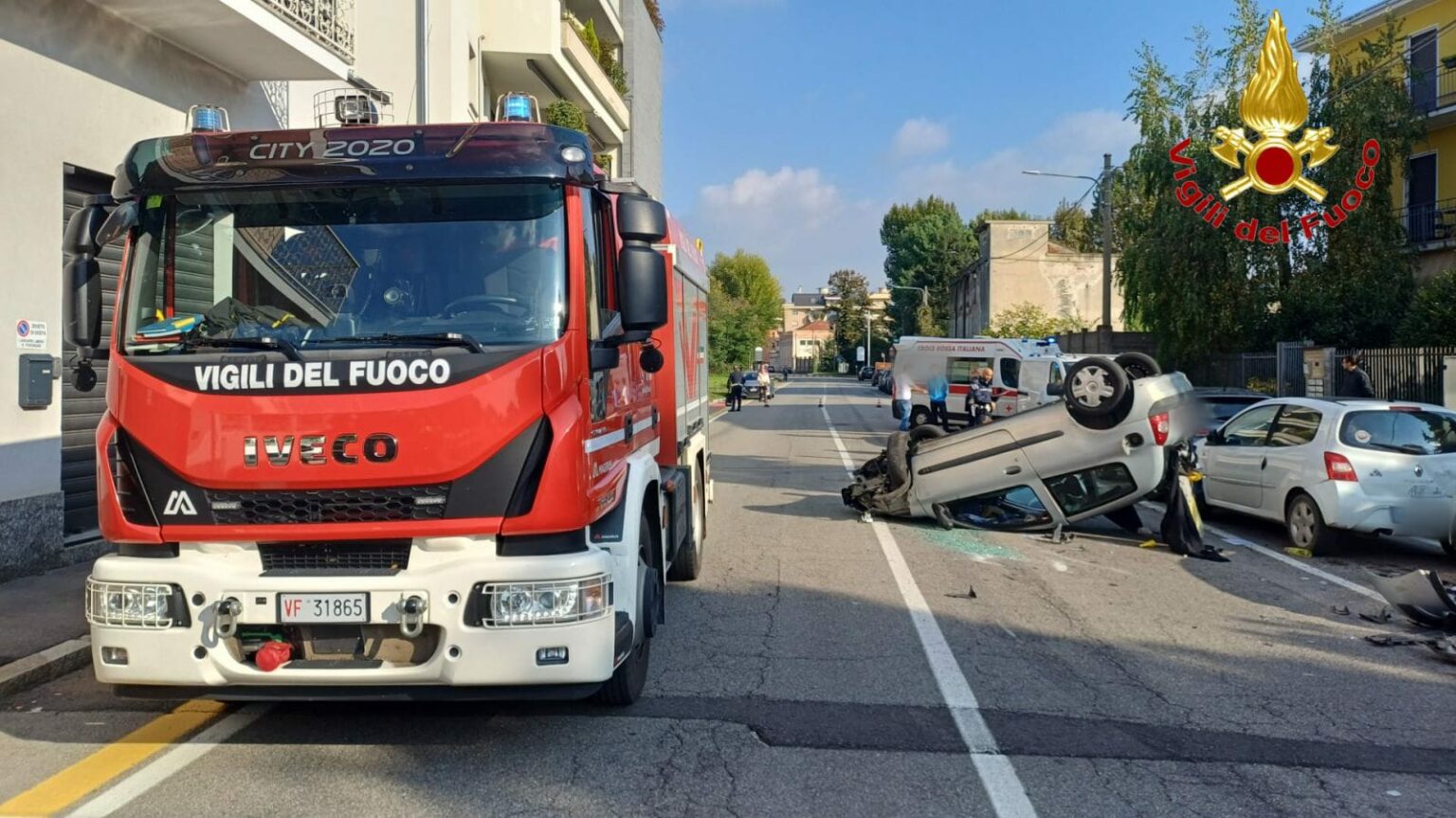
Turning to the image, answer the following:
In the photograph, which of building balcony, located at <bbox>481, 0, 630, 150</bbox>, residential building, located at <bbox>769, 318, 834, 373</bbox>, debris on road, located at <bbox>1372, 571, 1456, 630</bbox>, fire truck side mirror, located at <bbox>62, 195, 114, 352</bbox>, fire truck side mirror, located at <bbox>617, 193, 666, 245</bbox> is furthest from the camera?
residential building, located at <bbox>769, 318, 834, 373</bbox>

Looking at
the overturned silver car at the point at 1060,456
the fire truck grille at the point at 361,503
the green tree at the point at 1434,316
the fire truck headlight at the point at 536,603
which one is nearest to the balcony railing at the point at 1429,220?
the green tree at the point at 1434,316

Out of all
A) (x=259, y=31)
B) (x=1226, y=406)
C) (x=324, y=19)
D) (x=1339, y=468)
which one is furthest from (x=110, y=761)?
(x=1226, y=406)

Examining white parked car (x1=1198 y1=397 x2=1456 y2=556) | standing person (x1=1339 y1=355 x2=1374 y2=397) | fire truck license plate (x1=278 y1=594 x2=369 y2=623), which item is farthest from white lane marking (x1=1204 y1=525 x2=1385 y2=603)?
→ fire truck license plate (x1=278 y1=594 x2=369 y2=623)

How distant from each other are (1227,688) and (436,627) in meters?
4.31

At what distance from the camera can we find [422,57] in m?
15.6

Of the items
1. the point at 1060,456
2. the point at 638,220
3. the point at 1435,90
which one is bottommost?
the point at 1060,456

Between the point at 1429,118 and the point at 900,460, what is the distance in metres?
25.1

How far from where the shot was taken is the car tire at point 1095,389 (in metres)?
9.99

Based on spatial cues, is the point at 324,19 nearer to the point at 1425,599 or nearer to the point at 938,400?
the point at 1425,599

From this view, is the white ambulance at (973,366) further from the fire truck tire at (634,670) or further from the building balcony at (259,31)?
the fire truck tire at (634,670)

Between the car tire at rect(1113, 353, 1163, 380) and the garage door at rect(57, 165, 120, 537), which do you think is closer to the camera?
the garage door at rect(57, 165, 120, 537)

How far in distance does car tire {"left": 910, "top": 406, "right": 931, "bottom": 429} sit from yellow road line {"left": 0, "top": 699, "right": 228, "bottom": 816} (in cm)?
2178

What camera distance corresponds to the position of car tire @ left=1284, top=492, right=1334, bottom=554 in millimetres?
9914

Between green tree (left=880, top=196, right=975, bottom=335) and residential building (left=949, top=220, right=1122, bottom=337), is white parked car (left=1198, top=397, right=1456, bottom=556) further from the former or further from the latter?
green tree (left=880, top=196, right=975, bottom=335)
